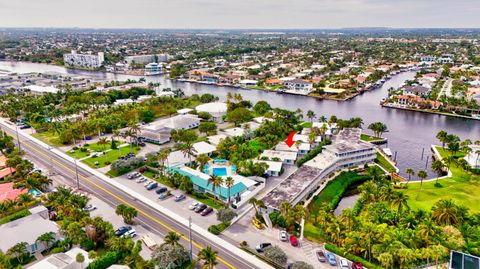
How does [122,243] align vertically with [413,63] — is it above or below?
below

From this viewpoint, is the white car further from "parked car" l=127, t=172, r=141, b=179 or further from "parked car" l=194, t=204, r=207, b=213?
"parked car" l=127, t=172, r=141, b=179

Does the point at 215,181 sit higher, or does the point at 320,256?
the point at 215,181

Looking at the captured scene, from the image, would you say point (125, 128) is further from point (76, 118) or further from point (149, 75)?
point (149, 75)

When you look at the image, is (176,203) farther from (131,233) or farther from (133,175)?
(133,175)

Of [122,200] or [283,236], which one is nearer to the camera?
[283,236]

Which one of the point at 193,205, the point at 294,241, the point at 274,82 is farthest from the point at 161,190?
the point at 274,82

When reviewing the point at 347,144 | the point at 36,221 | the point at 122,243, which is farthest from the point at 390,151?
the point at 36,221

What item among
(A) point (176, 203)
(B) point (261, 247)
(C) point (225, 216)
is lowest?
(A) point (176, 203)
